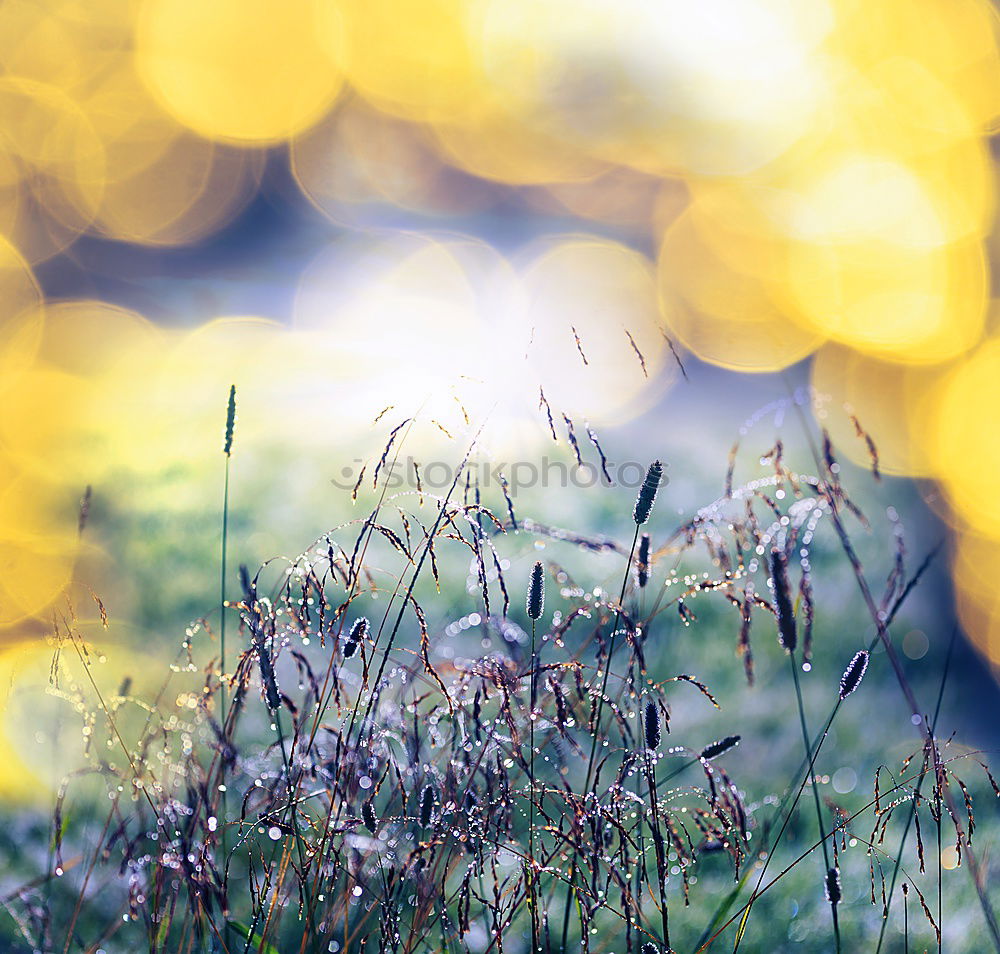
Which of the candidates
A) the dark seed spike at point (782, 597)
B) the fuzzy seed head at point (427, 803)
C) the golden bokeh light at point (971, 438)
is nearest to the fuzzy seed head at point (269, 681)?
the fuzzy seed head at point (427, 803)

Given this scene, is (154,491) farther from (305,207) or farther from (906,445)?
(305,207)

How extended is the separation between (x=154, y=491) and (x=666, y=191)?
492cm

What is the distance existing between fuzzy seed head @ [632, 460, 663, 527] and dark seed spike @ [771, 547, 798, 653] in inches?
6.7

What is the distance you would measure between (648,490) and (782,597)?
0.22 meters

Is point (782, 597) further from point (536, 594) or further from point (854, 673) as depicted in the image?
point (536, 594)

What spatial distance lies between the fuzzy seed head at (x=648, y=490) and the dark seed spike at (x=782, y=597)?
0.56 feet

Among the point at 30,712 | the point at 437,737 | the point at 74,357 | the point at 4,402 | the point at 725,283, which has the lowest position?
the point at 437,737

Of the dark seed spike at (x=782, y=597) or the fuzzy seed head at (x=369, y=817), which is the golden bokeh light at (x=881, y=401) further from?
the fuzzy seed head at (x=369, y=817)

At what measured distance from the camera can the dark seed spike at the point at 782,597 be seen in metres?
1.22

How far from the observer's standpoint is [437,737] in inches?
60.4

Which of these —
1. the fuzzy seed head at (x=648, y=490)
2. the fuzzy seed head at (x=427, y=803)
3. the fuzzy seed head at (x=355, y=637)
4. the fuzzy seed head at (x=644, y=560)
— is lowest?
the fuzzy seed head at (x=427, y=803)

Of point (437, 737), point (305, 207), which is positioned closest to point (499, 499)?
point (437, 737)

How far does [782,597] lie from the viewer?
1.25 metres

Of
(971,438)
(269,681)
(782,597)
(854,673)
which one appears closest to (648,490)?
(782,597)
